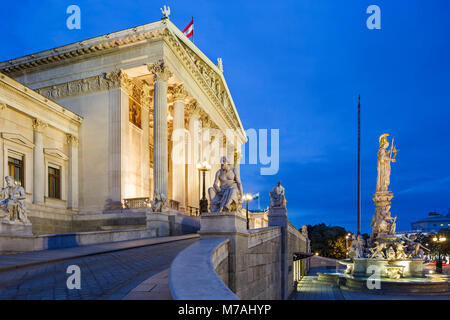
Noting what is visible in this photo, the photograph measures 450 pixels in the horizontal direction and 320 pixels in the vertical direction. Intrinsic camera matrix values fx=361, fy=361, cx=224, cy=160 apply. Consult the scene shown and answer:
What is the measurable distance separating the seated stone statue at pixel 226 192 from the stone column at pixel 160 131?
1708cm

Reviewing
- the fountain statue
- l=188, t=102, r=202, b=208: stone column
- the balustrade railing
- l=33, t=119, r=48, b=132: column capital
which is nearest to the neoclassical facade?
l=33, t=119, r=48, b=132: column capital

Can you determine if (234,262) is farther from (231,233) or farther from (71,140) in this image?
(71,140)

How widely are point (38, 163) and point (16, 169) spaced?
1.56 metres

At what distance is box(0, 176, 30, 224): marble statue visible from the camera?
13227 mm

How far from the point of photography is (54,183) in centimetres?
2789

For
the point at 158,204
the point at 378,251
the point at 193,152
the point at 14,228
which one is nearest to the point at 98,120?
the point at 193,152

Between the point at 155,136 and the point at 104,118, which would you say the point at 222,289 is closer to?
the point at 155,136

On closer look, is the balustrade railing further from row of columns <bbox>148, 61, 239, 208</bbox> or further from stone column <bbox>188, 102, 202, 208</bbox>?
stone column <bbox>188, 102, 202, 208</bbox>

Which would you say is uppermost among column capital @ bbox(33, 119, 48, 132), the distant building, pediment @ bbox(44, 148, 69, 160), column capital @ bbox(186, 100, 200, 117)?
column capital @ bbox(186, 100, 200, 117)

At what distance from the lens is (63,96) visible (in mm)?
30891

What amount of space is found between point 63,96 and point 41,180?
8537 millimetres

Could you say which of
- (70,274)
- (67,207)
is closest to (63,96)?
(67,207)

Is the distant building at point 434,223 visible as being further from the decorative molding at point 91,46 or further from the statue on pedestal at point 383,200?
the decorative molding at point 91,46

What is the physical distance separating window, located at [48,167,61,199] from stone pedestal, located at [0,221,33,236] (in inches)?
583
